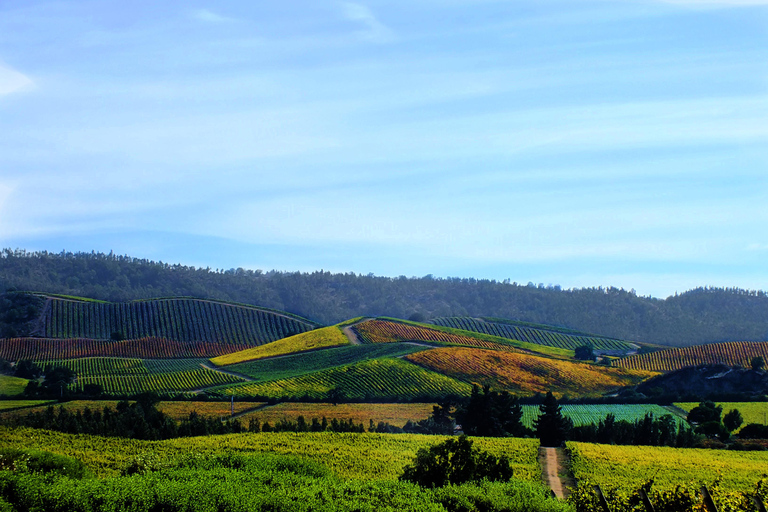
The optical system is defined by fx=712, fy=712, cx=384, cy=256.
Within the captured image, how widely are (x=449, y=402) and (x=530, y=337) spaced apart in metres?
89.6

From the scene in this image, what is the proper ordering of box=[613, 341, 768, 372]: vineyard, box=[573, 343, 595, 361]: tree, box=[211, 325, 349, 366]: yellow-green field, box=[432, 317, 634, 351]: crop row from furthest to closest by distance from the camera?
box=[432, 317, 634, 351]: crop row
box=[573, 343, 595, 361]: tree
box=[211, 325, 349, 366]: yellow-green field
box=[613, 341, 768, 372]: vineyard

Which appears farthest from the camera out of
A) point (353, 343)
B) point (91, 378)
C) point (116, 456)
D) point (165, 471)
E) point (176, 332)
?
point (176, 332)

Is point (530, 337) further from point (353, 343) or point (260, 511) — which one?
point (260, 511)

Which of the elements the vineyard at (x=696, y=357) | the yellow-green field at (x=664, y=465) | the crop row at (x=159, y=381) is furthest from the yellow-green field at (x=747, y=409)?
the crop row at (x=159, y=381)

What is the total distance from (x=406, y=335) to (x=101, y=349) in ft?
178

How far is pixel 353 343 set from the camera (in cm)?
13275

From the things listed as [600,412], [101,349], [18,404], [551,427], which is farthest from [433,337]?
[18,404]

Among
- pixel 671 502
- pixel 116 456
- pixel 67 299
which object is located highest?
pixel 67 299

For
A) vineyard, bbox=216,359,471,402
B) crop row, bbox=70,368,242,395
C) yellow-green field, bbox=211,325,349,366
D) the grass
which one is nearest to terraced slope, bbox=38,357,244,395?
crop row, bbox=70,368,242,395

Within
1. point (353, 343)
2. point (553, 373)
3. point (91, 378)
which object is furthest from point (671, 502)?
point (353, 343)

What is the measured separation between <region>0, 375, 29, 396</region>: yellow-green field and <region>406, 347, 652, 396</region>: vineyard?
52.6m

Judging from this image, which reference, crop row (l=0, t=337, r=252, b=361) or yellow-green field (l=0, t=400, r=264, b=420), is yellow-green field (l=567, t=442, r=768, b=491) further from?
crop row (l=0, t=337, r=252, b=361)

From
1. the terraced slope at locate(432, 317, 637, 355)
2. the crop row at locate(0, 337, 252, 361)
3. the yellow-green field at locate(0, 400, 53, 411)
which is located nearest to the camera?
the yellow-green field at locate(0, 400, 53, 411)

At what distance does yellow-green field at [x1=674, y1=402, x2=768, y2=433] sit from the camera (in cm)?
7375
